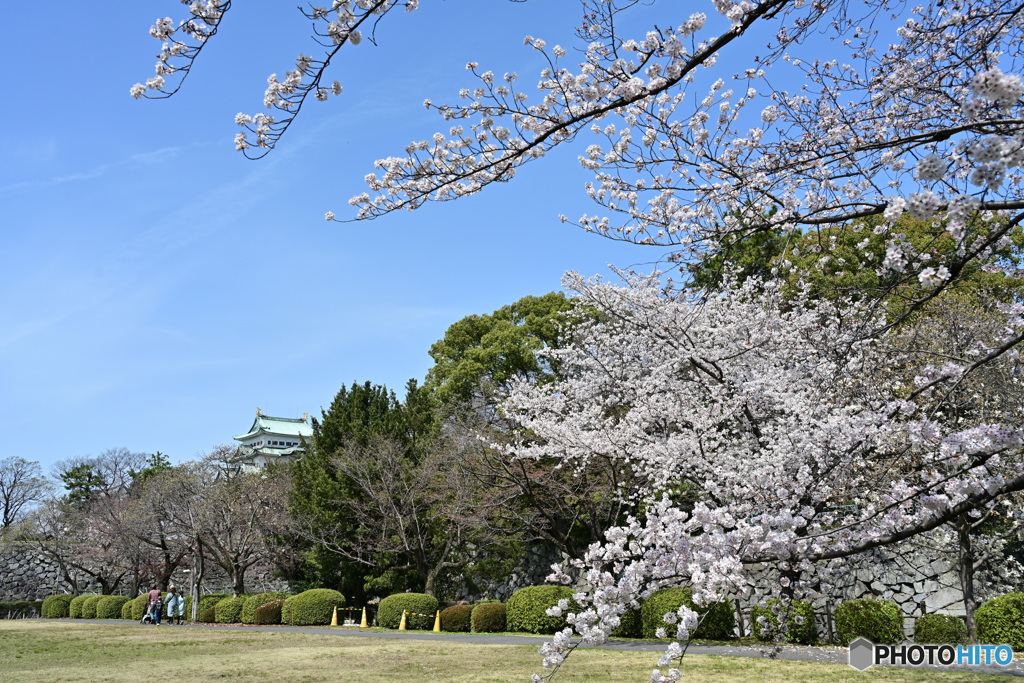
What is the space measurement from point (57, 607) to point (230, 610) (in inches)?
449

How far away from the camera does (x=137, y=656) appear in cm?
1108

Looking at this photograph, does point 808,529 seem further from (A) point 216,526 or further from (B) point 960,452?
(A) point 216,526

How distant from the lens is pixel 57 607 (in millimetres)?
26516

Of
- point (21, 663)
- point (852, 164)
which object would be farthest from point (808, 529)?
point (21, 663)

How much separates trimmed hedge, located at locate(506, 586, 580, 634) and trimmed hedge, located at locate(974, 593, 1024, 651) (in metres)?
7.00

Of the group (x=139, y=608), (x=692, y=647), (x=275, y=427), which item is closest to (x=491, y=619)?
(x=692, y=647)

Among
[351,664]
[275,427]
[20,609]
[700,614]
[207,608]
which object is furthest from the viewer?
[275,427]

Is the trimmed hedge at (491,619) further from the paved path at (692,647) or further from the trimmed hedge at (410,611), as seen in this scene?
the trimmed hedge at (410,611)

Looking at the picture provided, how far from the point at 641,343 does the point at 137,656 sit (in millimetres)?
11736

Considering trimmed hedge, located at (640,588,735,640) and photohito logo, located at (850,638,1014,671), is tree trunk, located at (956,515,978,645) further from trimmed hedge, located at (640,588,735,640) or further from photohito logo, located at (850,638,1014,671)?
trimmed hedge, located at (640,588,735,640)

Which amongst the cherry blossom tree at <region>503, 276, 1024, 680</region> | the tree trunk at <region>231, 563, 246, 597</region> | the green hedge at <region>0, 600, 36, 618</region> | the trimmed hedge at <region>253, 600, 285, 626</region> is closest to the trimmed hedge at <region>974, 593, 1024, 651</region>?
the cherry blossom tree at <region>503, 276, 1024, 680</region>

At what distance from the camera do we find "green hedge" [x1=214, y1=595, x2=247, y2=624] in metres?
20.4

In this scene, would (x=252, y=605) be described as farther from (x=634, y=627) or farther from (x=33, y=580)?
(x=33, y=580)

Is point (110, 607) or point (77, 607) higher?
point (110, 607)
